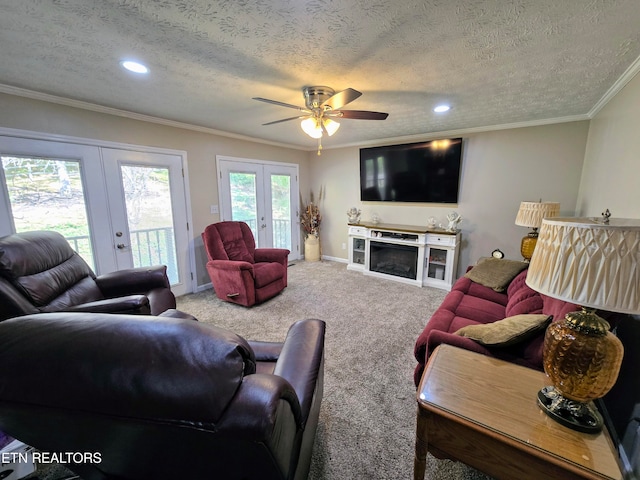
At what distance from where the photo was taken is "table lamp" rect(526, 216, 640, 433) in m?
0.78

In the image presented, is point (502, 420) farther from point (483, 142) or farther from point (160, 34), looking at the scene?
point (483, 142)

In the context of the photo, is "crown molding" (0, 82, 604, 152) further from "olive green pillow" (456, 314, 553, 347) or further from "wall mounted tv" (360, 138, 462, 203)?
"olive green pillow" (456, 314, 553, 347)

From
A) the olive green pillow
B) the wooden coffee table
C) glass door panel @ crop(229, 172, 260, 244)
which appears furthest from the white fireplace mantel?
the wooden coffee table

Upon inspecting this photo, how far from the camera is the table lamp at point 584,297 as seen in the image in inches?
30.8

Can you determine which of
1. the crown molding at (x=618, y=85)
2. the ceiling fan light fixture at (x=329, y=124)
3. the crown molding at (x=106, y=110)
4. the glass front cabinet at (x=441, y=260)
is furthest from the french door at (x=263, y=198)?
the crown molding at (x=618, y=85)

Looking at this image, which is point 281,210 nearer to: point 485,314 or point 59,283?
point 59,283

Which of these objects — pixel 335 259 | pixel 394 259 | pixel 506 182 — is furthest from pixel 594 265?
pixel 335 259

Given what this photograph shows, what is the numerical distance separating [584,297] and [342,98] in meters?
1.84

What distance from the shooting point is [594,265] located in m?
0.81

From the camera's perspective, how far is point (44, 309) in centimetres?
175

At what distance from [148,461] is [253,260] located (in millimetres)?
3242

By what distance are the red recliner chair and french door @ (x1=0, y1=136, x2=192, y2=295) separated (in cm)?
56

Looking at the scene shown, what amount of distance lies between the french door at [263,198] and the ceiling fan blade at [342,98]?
248 centimetres

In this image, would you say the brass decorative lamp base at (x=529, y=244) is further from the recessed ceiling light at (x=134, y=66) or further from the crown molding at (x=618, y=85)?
the recessed ceiling light at (x=134, y=66)
